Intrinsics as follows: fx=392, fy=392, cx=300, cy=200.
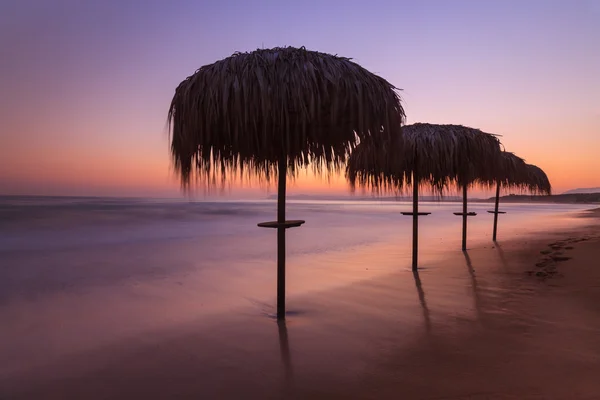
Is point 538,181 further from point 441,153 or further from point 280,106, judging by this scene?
point 280,106

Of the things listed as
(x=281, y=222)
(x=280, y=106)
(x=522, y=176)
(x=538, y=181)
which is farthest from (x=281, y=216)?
(x=538, y=181)

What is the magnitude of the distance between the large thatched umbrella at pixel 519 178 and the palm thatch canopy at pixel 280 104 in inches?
356

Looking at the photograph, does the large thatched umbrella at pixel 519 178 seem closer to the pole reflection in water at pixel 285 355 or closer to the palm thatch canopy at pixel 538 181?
the palm thatch canopy at pixel 538 181

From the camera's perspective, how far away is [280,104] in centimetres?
383

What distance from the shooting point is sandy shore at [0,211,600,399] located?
119 inches

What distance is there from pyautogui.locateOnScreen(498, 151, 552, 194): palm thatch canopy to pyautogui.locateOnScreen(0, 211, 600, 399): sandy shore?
23.7 ft

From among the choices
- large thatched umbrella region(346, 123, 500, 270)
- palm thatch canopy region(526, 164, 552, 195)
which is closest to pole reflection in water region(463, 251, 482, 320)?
large thatched umbrella region(346, 123, 500, 270)

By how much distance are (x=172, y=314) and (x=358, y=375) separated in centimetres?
328

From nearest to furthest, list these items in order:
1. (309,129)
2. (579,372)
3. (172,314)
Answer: (579,372) < (309,129) < (172,314)

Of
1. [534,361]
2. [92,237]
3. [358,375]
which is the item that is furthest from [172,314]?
[92,237]

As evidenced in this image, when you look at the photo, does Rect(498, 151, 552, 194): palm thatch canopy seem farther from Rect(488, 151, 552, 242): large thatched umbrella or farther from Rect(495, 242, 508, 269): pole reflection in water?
Rect(495, 242, 508, 269): pole reflection in water

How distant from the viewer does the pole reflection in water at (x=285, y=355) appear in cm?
316

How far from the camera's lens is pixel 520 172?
13250mm

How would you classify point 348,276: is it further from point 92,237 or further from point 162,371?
point 92,237
